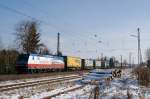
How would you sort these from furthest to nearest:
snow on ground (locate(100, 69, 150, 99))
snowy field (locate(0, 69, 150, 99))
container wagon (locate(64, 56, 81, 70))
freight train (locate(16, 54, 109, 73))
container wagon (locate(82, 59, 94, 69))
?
container wagon (locate(82, 59, 94, 69)) < container wagon (locate(64, 56, 81, 70)) < freight train (locate(16, 54, 109, 73)) < snow on ground (locate(100, 69, 150, 99)) < snowy field (locate(0, 69, 150, 99))

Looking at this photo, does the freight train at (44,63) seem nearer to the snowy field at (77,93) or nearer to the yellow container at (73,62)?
the yellow container at (73,62)

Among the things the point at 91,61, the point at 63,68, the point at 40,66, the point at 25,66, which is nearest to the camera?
the point at 25,66

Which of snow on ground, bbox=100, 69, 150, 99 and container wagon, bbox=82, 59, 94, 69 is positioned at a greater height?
container wagon, bbox=82, 59, 94, 69

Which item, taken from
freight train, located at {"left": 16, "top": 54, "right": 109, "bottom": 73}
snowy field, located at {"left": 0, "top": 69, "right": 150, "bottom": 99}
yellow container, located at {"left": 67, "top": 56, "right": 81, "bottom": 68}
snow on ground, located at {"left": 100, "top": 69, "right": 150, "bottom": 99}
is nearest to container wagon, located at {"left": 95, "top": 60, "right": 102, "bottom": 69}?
yellow container, located at {"left": 67, "top": 56, "right": 81, "bottom": 68}

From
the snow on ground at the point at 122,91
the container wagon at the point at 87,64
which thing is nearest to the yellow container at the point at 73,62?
the container wagon at the point at 87,64

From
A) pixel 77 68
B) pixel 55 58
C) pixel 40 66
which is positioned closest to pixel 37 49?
pixel 77 68

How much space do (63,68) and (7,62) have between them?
56.1 ft

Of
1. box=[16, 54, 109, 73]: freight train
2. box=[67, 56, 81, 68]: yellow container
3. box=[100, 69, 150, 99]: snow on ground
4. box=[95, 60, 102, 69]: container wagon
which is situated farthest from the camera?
box=[95, 60, 102, 69]: container wagon

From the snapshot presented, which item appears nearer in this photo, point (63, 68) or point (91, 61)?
point (63, 68)

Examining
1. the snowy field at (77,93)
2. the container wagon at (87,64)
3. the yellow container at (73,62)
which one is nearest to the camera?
the snowy field at (77,93)

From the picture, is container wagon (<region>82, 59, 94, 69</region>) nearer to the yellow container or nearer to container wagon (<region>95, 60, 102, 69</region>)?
the yellow container

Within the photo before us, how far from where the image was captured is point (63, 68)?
61.3 m

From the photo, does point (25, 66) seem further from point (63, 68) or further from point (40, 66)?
point (63, 68)

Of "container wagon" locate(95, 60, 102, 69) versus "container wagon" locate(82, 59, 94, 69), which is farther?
"container wagon" locate(95, 60, 102, 69)
